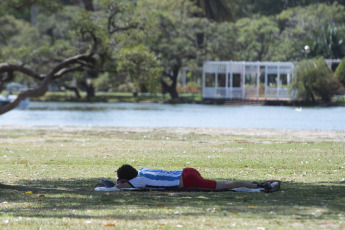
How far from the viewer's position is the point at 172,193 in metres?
10.5

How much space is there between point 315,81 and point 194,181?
49.4 m

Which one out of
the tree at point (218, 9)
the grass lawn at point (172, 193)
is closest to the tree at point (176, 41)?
the tree at point (218, 9)

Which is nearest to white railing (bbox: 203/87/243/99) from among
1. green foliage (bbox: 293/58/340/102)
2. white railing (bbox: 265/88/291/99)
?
white railing (bbox: 265/88/291/99)

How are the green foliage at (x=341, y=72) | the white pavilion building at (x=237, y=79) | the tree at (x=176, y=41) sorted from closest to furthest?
the green foliage at (x=341, y=72)
the white pavilion building at (x=237, y=79)
the tree at (x=176, y=41)

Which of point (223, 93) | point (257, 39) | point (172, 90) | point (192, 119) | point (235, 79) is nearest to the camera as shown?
point (192, 119)

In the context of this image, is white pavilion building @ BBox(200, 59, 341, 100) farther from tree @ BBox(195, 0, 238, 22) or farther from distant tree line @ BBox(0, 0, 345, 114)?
tree @ BBox(195, 0, 238, 22)

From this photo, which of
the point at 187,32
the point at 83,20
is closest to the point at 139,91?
the point at 187,32

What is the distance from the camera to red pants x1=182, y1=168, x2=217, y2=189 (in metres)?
10.4

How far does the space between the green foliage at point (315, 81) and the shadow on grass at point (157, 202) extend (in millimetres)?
47564

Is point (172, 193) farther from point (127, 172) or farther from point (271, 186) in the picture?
point (271, 186)

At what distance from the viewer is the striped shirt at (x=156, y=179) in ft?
34.5

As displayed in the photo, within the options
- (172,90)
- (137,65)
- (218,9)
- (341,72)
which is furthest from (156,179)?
(218,9)

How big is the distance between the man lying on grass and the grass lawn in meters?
0.16

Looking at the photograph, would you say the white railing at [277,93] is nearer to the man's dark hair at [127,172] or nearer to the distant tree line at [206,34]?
the distant tree line at [206,34]
